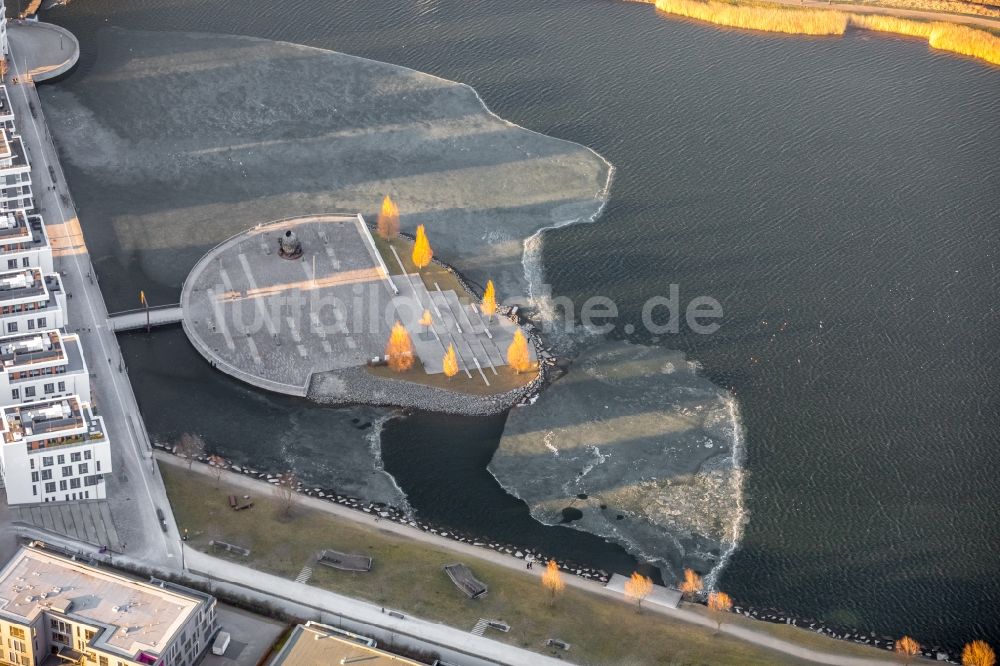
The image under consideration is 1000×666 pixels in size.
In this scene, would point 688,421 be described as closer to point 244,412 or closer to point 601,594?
point 601,594

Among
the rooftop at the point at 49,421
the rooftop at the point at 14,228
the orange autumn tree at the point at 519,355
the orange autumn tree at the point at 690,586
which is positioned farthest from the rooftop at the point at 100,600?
the orange autumn tree at the point at 519,355

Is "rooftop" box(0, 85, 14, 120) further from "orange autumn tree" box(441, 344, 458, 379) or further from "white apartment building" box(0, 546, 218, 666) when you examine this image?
"white apartment building" box(0, 546, 218, 666)

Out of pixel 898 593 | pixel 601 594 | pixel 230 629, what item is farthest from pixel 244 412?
pixel 898 593

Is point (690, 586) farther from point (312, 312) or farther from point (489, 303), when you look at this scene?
point (312, 312)

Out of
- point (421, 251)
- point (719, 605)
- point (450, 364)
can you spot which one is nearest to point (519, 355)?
point (450, 364)

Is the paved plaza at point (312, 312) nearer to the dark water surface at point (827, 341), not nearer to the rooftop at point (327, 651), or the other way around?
the dark water surface at point (827, 341)

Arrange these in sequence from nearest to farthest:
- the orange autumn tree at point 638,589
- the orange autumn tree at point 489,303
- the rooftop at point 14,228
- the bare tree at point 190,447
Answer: the orange autumn tree at point 638,589, the bare tree at point 190,447, the rooftop at point 14,228, the orange autumn tree at point 489,303
